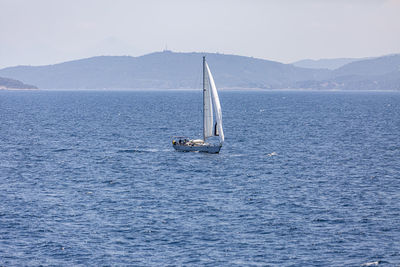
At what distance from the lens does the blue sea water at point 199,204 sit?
149ft

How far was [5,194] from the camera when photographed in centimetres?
6397

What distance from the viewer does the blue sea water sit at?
45.4 m

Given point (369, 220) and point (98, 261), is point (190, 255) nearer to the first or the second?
point (98, 261)

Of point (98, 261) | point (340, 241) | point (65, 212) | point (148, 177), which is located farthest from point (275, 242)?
point (148, 177)

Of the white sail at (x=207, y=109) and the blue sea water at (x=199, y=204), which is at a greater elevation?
the white sail at (x=207, y=109)

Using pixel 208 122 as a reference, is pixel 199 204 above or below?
below

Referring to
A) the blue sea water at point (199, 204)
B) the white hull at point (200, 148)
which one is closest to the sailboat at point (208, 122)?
the white hull at point (200, 148)

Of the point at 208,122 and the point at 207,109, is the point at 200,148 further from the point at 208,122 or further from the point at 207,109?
the point at 207,109

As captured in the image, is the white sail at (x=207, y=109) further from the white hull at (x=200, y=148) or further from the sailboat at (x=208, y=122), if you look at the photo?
the white hull at (x=200, y=148)

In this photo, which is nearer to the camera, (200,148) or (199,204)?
(199,204)

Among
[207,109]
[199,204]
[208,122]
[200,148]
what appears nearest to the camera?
[199,204]

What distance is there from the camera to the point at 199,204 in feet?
197

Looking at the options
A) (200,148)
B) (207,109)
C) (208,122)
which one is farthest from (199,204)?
(207,109)

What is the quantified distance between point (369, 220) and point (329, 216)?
3.74 meters
